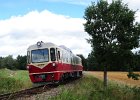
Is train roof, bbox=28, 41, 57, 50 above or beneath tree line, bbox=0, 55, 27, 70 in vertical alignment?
beneath

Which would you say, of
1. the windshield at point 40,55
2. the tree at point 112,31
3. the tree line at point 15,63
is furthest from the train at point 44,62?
the tree line at point 15,63

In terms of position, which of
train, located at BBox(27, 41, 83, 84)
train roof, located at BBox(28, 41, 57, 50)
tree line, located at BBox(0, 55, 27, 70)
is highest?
tree line, located at BBox(0, 55, 27, 70)

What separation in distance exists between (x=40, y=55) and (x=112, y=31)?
6675mm

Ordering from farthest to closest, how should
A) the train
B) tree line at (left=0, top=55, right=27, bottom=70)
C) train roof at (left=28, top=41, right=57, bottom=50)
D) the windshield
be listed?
tree line at (left=0, top=55, right=27, bottom=70), train roof at (left=28, top=41, right=57, bottom=50), the windshield, the train

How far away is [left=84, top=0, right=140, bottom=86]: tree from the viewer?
1225 inches

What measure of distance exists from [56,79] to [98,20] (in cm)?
691

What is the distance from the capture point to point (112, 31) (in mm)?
31328

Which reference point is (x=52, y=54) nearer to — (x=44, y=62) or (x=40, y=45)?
(x=44, y=62)

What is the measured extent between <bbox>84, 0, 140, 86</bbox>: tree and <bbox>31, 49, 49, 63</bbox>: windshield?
18.3 feet

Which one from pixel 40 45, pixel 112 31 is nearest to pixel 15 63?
pixel 112 31

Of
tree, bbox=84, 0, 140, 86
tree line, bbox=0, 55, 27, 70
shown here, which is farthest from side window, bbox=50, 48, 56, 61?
tree line, bbox=0, 55, 27, 70

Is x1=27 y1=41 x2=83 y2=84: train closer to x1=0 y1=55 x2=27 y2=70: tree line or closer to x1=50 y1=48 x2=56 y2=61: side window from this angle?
x1=50 y1=48 x2=56 y2=61: side window

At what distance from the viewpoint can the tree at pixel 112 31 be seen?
3112 cm

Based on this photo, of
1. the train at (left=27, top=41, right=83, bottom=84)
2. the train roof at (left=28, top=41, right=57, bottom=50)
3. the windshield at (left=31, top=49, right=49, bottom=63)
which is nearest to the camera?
the train at (left=27, top=41, right=83, bottom=84)
